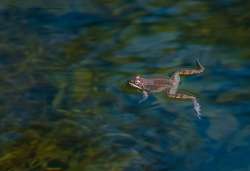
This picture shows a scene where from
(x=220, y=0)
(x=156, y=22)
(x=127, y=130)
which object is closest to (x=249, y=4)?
(x=220, y=0)

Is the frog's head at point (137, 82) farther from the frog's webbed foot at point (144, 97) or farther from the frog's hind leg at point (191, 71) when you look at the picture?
the frog's hind leg at point (191, 71)

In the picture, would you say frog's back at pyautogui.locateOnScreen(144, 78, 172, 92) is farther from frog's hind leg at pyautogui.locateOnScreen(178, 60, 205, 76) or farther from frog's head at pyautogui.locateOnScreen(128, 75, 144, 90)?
frog's hind leg at pyautogui.locateOnScreen(178, 60, 205, 76)

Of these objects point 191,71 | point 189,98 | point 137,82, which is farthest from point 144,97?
point 191,71

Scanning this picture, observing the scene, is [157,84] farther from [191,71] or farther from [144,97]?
[191,71]

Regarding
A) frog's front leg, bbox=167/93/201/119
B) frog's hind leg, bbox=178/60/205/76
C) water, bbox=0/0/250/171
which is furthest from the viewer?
frog's hind leg, bbox=178/60/205/76

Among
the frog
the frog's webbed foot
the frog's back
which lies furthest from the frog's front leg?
the frog's webbed foot

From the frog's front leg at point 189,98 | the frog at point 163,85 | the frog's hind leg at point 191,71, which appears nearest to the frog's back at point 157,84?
the frog at point 163,85
